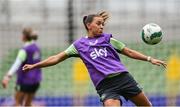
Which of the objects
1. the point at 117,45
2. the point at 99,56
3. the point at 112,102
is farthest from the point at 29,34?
the point at 112,102

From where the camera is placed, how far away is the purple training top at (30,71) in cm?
1497

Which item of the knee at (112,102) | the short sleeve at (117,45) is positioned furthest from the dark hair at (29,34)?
the knee at (112,102)

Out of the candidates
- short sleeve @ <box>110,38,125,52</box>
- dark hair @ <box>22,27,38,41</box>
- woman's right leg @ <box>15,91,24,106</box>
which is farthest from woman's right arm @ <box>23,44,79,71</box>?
woman's right leg @ <box>15,91,24,106</box>

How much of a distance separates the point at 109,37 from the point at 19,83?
5.77 m

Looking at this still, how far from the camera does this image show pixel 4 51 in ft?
71.1

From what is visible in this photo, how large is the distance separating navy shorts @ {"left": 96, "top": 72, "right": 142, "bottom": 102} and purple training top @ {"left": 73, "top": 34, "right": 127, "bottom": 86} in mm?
83

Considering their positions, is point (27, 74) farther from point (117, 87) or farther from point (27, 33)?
point (117, 87)

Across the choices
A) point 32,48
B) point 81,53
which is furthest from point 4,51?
point 81,53

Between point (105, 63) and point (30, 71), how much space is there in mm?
5954

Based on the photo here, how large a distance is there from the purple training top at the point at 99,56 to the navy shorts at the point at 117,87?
0.27ft

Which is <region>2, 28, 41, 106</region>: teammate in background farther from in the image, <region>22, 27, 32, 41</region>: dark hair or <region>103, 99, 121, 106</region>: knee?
<region>103, 99, 121, 106</region>: knee

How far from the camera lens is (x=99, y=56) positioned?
379 inches

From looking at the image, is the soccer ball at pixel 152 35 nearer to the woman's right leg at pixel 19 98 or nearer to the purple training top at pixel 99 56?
the purple training top at pixel 99 56

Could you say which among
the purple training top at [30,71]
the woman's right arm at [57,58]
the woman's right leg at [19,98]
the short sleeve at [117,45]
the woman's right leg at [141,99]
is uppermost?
the short sleeve at [117,45]
